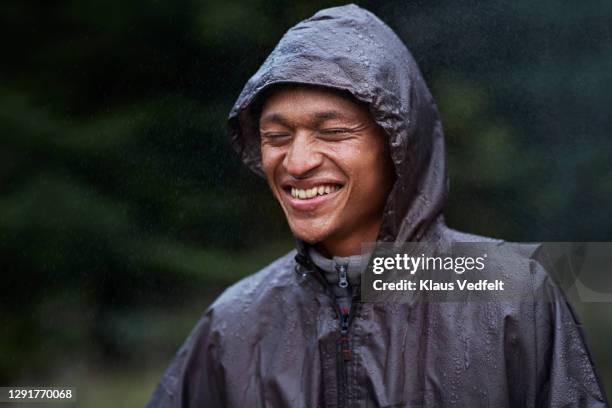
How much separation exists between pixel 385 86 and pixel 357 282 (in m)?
0.44

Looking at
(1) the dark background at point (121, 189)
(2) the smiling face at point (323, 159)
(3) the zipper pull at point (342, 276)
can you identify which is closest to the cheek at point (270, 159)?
(2) the smiling face at point (323, 159)

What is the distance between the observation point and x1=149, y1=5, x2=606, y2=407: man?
203 cm

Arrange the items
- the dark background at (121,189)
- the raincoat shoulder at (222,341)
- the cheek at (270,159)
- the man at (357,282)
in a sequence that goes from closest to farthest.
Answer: the man at (357,282), the cheek at (270,159), the raincoat shoulder at (222,341), the dark background at (121,189)

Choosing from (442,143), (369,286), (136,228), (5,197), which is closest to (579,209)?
(442,143)

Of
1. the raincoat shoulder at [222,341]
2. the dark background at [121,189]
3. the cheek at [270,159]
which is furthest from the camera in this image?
the dark background at [121,189]

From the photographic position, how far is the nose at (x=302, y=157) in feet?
6.74

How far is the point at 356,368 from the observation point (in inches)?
81.0

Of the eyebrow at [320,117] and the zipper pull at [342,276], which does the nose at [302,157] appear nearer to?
the eyebrow at [320,117]

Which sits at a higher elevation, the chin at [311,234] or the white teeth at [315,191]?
the white teeth at [315,191]

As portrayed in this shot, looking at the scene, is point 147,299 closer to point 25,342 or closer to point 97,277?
point 97,277

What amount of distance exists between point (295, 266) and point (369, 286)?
25 cm

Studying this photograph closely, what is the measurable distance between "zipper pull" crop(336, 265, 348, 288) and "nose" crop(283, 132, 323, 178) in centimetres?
23

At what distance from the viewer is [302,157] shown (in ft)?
6.74

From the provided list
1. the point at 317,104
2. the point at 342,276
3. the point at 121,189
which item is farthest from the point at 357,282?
the point at 121,189
